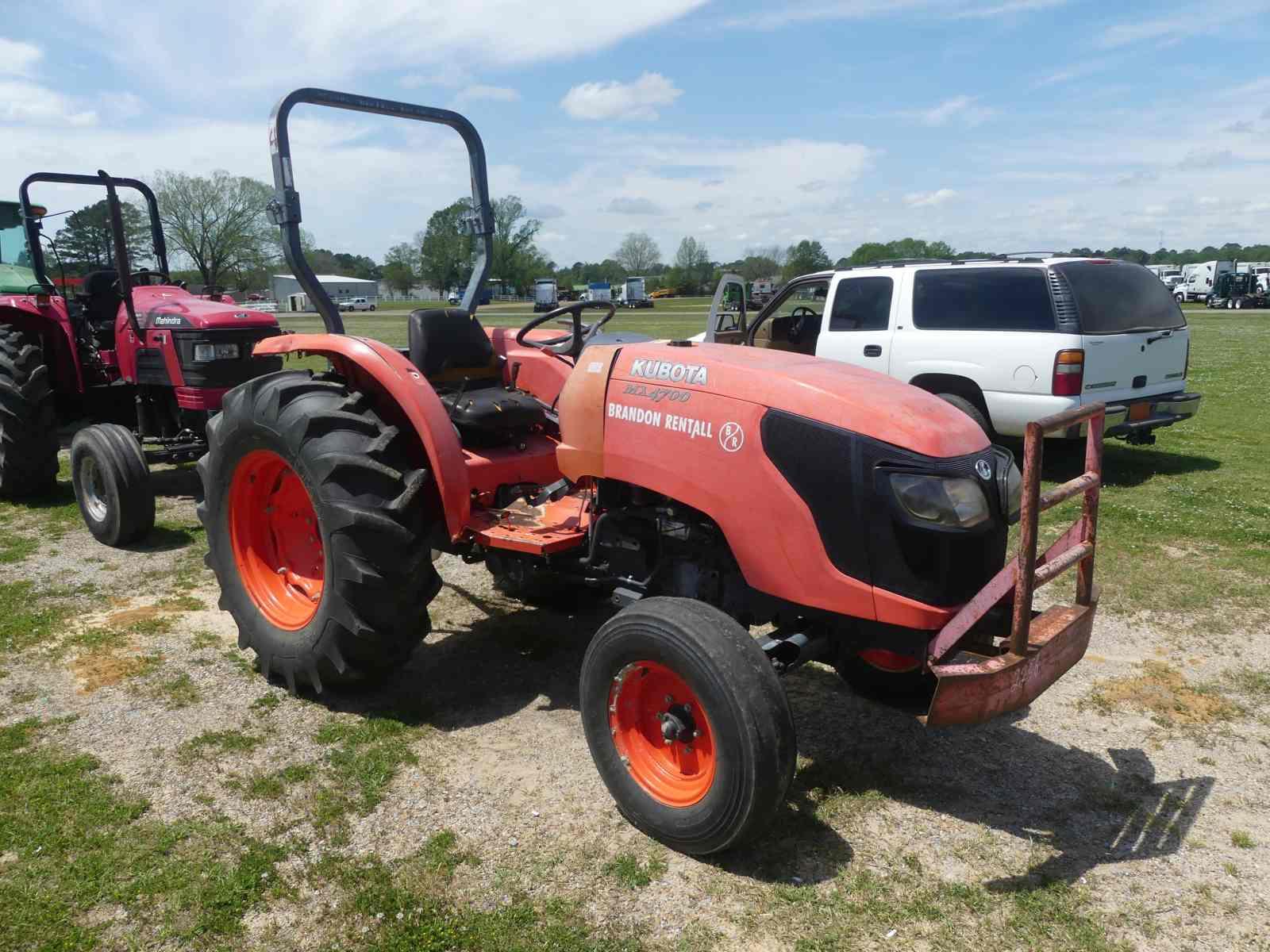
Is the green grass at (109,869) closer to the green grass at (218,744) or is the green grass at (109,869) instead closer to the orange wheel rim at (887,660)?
the green grass at (218,744)

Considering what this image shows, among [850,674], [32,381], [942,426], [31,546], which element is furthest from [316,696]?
[32,381]

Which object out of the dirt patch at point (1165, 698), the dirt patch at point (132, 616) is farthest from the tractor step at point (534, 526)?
the dirt patch at point (1165, 698)

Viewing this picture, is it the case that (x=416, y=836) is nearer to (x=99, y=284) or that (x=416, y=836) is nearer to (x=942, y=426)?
(x=942, y=426)

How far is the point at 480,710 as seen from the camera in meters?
3.53

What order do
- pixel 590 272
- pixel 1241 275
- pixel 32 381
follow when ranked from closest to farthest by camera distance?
pixel 32 381 < pixel 1241 275 < pixel 590 272

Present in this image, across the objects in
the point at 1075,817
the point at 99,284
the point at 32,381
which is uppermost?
the point at 99,284

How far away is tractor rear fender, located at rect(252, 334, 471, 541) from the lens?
329 cm

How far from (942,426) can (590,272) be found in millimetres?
95479

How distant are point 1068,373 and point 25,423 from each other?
7.33 meters

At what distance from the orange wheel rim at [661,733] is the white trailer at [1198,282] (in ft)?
147

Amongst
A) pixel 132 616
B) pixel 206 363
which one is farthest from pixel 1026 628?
pixel 206 363

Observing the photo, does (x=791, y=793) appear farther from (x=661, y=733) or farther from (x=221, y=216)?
(x=221, y=216)

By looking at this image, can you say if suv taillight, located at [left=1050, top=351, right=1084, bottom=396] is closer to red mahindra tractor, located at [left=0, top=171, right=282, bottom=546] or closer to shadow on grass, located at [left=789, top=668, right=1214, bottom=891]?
shadow on grass, located at [left=789, top=668, right=1214, bottom=891]

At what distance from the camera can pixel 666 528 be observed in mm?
2965
